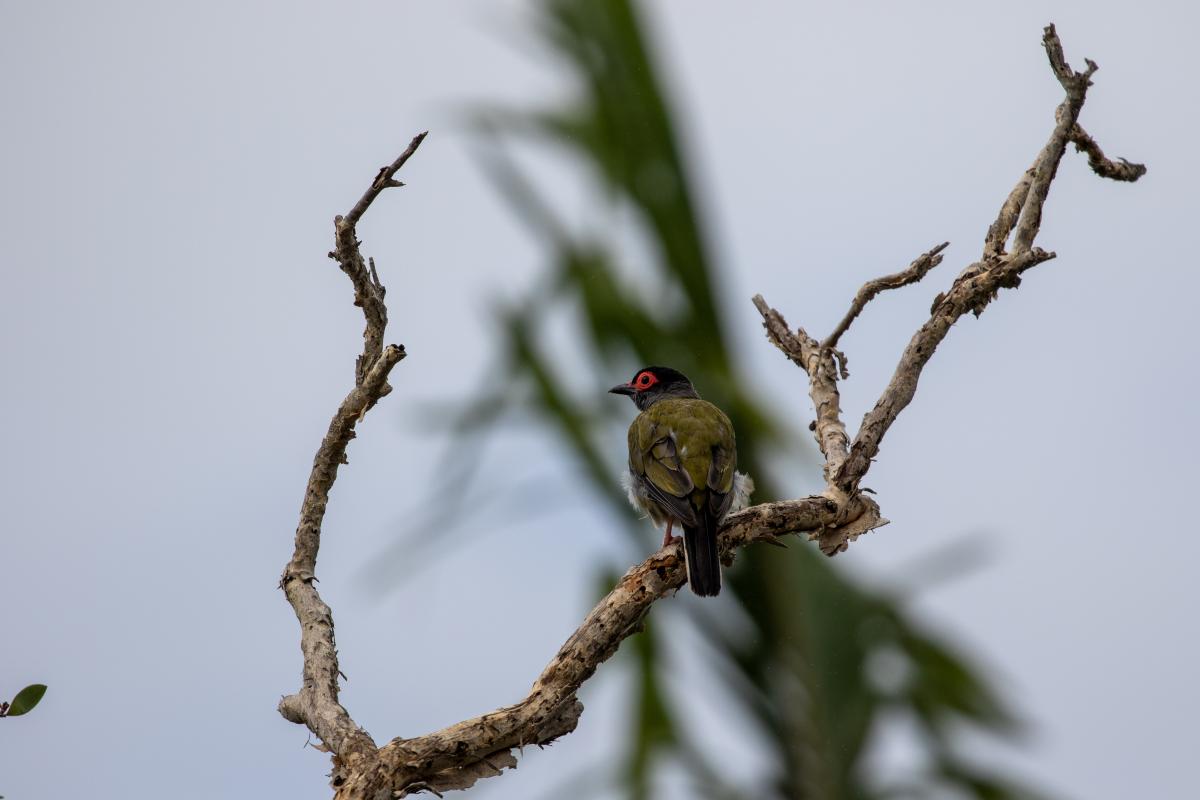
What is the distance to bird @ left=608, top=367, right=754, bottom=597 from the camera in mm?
5590

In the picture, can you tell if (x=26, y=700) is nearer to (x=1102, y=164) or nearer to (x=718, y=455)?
(x=718, y=455)

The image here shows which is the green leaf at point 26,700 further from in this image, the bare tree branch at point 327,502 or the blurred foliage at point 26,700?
the bare tree branch at point 327,502

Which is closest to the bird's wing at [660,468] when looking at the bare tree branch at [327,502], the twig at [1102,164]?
the bare tree branch at [327,502]

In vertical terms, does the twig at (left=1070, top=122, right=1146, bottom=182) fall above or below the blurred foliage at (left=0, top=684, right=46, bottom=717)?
above

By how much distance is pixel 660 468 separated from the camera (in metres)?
6.42

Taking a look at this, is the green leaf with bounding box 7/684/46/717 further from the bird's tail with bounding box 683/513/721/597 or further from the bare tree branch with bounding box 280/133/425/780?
the bird's tail with bounding box 683/513/721/597

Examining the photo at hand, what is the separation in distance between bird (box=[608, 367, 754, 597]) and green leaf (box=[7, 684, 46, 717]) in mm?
2664

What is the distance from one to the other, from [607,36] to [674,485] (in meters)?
2.66

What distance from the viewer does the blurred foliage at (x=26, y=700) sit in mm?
3369

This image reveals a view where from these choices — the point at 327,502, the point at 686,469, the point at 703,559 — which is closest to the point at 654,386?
the point at 686,469

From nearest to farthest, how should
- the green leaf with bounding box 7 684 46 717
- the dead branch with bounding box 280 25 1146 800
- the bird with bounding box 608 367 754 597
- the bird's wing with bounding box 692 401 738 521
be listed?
1. the green leaf with bounding box 7 684 46 717
2. the dead branch with bounding box 280 25 1146 800
3. the bird with bounding box 608 367 754 597
4. the bird's wing with bounding box 692 401 738 521

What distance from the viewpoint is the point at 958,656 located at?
6.80 metres

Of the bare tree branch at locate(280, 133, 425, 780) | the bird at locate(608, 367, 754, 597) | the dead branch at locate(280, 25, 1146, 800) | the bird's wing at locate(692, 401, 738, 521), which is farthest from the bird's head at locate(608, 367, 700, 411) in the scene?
the bare tree branch at locate(280, 133, 425, 780)

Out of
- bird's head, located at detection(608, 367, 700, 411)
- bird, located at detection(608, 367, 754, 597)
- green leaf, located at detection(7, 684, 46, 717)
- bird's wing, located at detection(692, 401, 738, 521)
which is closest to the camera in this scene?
green leaf, located at detection(7, 684, 46, 717)
